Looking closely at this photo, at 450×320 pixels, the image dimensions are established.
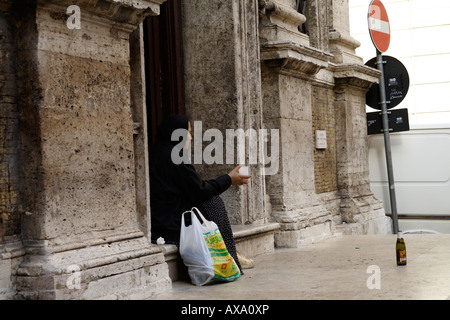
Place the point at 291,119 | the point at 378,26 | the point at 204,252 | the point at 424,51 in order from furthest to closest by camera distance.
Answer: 1. the point at 424,51
2. the point at 378,26
3. the point at 291,119
4. the point at 204,252

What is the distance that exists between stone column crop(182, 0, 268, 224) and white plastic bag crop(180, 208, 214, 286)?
1.84 meters

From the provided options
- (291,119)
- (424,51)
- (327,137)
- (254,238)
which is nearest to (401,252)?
(254,238)

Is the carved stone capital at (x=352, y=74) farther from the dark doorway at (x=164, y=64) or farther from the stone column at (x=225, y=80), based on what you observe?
the dark doorway at (x=164, y=64)

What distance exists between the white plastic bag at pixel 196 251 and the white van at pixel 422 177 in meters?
5.26

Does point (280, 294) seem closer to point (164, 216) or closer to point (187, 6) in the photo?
point (164, 216)

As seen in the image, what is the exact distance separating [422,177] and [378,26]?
89.7 inches

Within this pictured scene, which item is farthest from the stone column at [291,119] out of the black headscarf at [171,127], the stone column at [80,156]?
the stone column at [80,156]

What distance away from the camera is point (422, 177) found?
9.86 meters

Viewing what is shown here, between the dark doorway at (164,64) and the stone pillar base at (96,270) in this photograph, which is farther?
the dark doorway at (164,64)

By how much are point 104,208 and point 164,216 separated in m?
0.84

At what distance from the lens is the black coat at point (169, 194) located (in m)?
5.39

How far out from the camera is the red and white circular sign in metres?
9.05

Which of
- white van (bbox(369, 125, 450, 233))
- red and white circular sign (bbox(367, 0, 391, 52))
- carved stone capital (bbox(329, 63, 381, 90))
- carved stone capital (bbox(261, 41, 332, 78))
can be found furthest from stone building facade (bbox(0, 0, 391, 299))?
white van (bbox(369, 125, 450, 233))

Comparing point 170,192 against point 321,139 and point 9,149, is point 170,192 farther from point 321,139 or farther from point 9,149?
point 321,139
